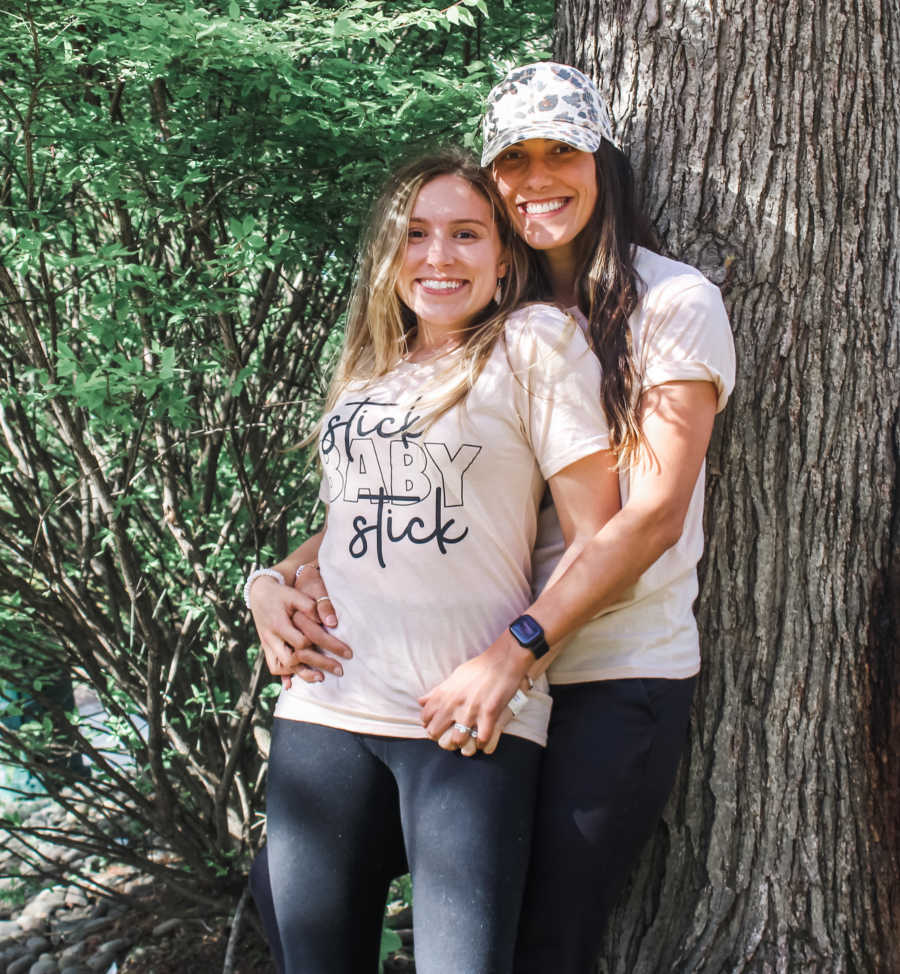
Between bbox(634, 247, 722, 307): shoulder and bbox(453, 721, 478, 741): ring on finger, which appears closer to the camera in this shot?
bbox(453, 721, 478, 741): ring on finger

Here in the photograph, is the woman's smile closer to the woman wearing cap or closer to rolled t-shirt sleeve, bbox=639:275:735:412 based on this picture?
the woman wearing cap

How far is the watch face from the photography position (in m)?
1.83

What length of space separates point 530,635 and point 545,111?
1087 millimetres

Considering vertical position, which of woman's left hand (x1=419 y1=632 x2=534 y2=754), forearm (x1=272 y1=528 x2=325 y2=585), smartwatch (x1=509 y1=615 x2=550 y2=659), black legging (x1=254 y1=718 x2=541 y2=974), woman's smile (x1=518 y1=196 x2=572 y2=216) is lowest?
black legging (x1=254 y1=718 x2=541 y2=974)

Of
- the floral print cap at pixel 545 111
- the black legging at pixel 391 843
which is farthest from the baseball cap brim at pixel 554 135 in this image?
the black legging at pixel 391 843

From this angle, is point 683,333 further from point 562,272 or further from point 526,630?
point 526,630

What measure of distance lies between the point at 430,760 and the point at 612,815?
0.37 m

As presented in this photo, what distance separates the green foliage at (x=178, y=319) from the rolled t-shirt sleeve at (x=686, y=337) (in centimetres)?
102

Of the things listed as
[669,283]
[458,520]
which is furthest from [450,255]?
[458,520]

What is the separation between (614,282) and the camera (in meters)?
2.04

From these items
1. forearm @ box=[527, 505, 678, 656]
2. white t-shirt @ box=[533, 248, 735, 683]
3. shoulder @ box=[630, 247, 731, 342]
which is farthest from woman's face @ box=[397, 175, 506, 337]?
forearm @ box=[527, 505, 678, 656]

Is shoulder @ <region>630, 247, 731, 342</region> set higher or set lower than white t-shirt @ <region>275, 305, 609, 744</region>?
higher

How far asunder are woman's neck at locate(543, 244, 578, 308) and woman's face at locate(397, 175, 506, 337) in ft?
0.37

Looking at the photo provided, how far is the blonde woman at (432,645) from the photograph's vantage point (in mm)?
1851
